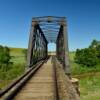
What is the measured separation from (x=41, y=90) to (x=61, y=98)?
7.77 ft

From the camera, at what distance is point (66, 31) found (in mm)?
20734

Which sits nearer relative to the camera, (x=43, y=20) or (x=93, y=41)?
(x=43, y=20)

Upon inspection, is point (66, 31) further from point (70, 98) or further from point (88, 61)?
point (88, 61)

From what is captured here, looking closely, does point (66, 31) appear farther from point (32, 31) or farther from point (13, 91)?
point (13, 91)

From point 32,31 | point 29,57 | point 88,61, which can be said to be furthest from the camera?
point 88,61

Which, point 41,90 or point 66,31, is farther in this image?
point 66,31

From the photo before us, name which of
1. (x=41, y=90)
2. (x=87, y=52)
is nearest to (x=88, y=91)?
(x=41, y=90)

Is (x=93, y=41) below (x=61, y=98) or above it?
above

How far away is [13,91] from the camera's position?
369 inches

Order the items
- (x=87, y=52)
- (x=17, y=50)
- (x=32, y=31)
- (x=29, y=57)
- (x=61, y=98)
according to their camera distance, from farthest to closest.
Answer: (x=17, y=50)
(x=87, y=52)
(x=32, y=31)
(x=29, y=57)
(x=61, y=98)

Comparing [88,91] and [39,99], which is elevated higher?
[39,99]

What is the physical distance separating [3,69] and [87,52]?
4378cm

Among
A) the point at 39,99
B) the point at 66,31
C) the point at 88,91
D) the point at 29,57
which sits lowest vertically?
the point at 88,91

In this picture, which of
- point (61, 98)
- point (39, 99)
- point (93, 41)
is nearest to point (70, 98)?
point (61, 98)
